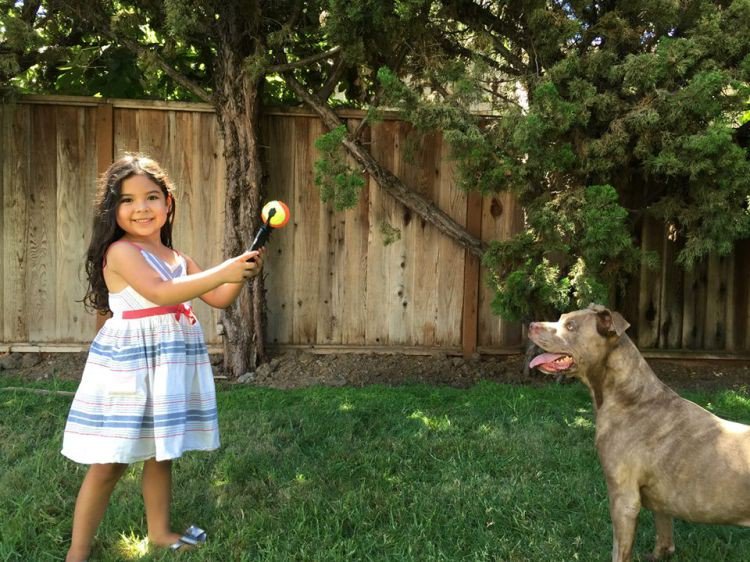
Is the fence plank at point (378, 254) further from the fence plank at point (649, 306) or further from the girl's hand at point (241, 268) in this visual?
the girl's hand at point (241, 268)

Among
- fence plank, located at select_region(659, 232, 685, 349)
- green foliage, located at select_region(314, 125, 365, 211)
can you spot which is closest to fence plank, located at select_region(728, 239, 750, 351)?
fence plank, located at select_region(659, 232, 685, 349)

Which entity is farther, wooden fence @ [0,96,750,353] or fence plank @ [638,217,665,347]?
fence plank @ [638,217,665,347]

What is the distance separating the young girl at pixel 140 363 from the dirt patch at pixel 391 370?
2.56 meters

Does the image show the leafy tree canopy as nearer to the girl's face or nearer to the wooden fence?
the wooden fence

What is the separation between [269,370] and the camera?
227 inches

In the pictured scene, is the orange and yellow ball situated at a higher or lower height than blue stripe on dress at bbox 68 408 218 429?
higher

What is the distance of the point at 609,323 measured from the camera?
281cm

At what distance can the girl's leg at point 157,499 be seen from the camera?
299cm

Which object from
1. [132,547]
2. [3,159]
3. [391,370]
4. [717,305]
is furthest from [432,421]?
[3,159]

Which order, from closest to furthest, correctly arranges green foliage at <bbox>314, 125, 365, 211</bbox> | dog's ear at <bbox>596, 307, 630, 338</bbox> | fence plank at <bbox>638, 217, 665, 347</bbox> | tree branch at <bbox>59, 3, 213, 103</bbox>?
dog's ear at <bbox>596, 307, 630, 338</bbox>
green foliage at <bbox>314, 125, 365, 211</bbox>
tree branch at <bbox>59, 3, 213, 103</bbox>
fence plank at <bbox>638, 217, 665, 347</bbox>

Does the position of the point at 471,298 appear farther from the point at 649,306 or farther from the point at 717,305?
the point at 717,305

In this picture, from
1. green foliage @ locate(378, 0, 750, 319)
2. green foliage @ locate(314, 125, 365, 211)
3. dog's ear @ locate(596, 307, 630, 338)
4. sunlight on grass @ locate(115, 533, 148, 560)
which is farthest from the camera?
green foliage @ locate(314, 125, 365, 211)

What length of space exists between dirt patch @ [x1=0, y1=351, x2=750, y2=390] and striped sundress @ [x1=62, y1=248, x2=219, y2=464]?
107 inches

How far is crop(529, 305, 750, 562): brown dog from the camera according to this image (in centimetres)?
254
